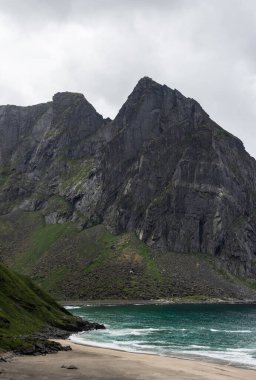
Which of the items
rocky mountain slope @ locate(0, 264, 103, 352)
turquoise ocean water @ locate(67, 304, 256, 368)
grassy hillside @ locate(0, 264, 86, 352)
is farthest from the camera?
turquoise ocean water @ locate(67, 304, 256, 368)

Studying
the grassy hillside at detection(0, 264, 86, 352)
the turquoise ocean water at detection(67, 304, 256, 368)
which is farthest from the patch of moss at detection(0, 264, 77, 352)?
the turquoise ocean water at detection(67, 304, 256, 368)

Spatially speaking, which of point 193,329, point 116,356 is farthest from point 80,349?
point 193,329

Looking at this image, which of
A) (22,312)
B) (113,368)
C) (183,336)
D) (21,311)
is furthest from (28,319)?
(113,368)

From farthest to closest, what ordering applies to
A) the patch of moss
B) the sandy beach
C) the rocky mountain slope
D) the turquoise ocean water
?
1. the turquoise ocean water
2. the patch of moss
3. the rocky mountain slope
4. the sandy beach

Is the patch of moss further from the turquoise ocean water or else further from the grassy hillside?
the turquoise ocean water

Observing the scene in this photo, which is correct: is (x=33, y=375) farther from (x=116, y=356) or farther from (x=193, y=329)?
(x=193, y=329)

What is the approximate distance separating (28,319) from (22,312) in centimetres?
460

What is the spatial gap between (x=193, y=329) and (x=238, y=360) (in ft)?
175

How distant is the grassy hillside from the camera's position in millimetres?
80812

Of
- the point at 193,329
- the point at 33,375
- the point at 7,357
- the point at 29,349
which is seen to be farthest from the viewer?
the point at 193,329

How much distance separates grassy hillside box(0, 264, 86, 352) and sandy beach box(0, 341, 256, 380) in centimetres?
836

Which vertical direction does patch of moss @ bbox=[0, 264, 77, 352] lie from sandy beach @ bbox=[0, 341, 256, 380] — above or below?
above

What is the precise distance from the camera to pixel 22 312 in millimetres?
106562

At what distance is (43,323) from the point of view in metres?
109
